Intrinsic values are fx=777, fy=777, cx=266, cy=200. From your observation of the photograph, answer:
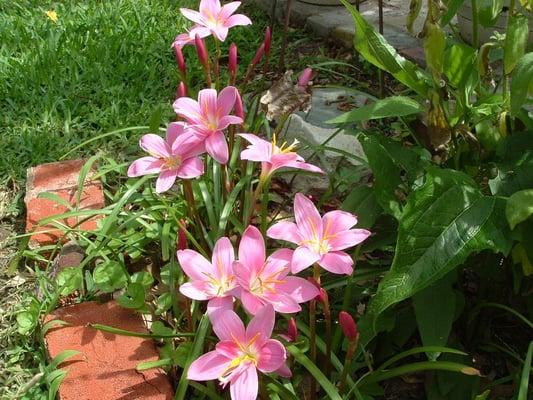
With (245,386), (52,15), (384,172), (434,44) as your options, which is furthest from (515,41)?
(52,15)

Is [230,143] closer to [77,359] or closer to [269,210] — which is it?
[269,210]

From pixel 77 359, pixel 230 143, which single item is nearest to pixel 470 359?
pixel 230 143

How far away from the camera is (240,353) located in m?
1.33

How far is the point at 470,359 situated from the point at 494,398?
4.2 inches

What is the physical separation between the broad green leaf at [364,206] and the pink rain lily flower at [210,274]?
1.54ft

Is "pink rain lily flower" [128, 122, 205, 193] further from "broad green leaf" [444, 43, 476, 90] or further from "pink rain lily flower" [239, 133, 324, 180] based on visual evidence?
"broad green leaf" [444, 43, 476, 90]

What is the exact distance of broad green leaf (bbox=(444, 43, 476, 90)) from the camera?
170 cm

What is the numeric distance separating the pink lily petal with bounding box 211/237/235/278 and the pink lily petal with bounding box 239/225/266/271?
0.17 feet

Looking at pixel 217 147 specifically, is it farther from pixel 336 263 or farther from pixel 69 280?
pixel 69 280

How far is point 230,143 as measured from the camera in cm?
205

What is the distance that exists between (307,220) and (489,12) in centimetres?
68

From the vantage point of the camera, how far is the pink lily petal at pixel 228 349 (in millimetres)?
1311

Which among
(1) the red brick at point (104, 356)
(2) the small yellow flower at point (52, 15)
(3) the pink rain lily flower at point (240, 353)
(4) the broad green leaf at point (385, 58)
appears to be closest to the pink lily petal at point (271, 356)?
(3) the pink rain lily flower at point (240, 353)

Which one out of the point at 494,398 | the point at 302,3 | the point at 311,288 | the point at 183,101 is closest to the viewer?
the point at 311,288
